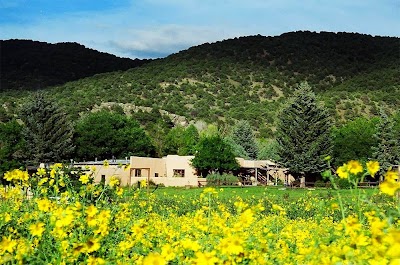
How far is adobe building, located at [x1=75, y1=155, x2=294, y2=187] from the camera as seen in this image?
158ft

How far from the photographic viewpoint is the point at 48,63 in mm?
89312

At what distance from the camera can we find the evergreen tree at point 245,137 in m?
64.6

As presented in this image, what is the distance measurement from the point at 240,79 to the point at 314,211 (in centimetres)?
6787

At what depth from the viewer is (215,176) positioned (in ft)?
159

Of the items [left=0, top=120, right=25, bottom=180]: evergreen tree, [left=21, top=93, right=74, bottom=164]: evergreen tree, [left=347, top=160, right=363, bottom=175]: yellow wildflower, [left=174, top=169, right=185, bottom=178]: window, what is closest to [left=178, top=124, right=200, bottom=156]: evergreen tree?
[left=174, top=169, right=185, bottom=178]: window

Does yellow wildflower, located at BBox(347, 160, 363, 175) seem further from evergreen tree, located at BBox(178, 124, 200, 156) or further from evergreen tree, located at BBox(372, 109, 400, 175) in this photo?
evergreen tree, located at BBox(178, 124, 200, 156)

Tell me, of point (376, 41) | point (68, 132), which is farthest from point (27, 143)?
point (376, 41)

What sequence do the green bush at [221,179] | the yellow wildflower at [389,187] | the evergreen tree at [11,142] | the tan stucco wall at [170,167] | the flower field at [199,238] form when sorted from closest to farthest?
the yellow wildflower at [389,187], the flower field at [199,238], the green bush at [221,179], the evergreen tree at [11,142], the tan stucco wall at [170,167]

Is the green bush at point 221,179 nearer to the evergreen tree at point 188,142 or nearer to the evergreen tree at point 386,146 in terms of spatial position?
the evergreen tree at point 386,146

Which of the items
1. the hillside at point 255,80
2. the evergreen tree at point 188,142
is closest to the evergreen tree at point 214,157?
the evergreen tree at point 188,142

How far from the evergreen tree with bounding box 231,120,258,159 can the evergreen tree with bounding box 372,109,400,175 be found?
1662 centimetres

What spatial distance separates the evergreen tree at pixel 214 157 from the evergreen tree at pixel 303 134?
14.6 ft

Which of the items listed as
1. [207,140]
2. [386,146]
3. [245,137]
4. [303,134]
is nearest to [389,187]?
[303,134]

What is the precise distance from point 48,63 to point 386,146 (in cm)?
5588
